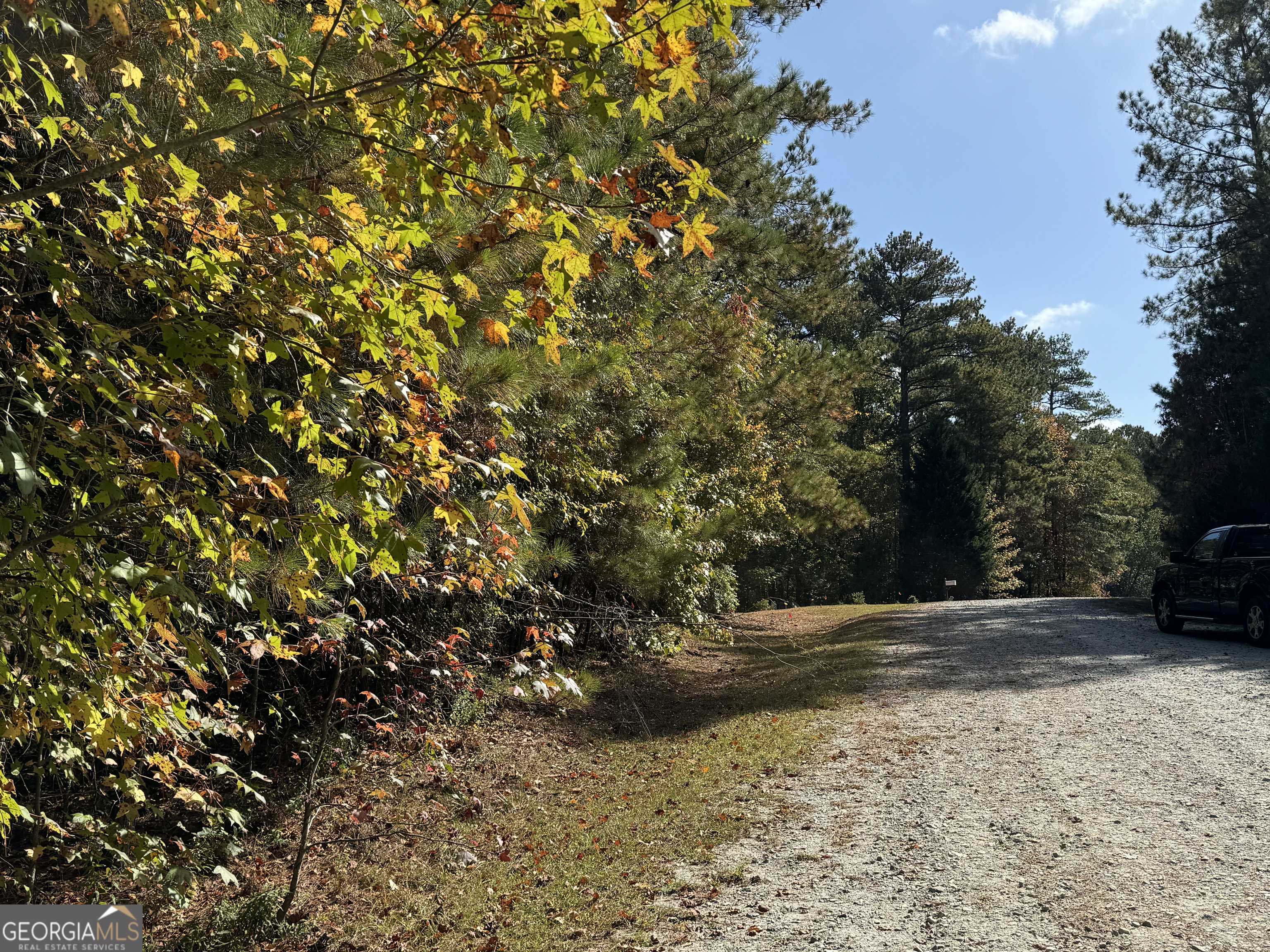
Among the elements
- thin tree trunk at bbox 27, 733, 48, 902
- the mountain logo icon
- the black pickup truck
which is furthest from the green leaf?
the black pickup truck

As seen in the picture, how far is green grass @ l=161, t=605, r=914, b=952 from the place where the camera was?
4590 mm

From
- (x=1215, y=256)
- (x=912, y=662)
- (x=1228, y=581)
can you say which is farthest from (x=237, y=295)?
(x=1215, y=256)

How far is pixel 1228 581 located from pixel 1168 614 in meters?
2.00

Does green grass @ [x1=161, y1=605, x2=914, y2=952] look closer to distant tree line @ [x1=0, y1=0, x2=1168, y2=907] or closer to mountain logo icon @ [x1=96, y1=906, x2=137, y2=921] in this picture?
distant tree line @ [x1=0, y1=0, x2=1168, y2=907]

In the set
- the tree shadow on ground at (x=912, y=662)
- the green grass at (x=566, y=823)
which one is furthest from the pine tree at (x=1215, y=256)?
the green grass at (x=566, y=823)

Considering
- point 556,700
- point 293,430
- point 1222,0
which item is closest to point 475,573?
point 293,430

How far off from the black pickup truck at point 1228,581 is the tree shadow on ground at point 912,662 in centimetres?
34

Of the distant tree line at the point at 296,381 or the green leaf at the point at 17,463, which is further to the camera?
the distant tree line at the point at 296,381

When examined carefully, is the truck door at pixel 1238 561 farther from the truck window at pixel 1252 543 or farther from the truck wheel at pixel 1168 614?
the truck wheel at pixel 1168 614

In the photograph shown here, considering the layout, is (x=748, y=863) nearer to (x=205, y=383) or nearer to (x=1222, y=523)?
(x=205, y=383)

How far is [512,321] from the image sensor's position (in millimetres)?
3311

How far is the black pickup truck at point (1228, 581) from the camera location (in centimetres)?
1158

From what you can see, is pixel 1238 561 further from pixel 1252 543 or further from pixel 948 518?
pixel 948 518

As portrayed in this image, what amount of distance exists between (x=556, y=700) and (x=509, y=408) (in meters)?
5.83
